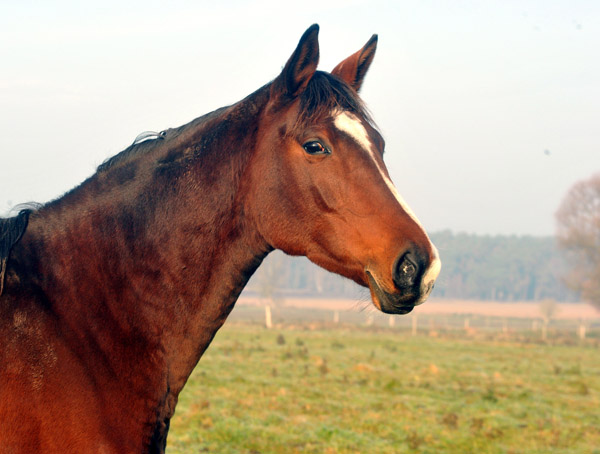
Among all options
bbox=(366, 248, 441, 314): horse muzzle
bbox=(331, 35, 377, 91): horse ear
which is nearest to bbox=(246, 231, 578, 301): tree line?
bbox=(331, 35, 377, 91): horse ear

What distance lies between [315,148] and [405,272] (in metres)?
0.83

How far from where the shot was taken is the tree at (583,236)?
188ft

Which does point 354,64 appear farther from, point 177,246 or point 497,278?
point 497,278

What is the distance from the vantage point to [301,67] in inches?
125

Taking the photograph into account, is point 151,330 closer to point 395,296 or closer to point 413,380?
point 395,296

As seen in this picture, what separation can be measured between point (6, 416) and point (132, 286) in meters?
Result: 0.85

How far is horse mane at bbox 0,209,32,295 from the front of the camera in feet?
9.36

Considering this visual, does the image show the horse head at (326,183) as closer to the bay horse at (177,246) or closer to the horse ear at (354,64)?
the bay horse at (177,246)

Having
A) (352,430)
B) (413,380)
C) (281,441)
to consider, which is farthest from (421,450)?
(413,380)

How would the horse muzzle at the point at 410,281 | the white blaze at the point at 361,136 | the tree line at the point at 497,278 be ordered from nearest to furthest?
the horse muzzle at the point at 410,281, the white blaze at the point at 361,136, the tree line at the point at 497,278

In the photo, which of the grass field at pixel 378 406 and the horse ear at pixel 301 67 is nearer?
the horse ear at pixel 301 67

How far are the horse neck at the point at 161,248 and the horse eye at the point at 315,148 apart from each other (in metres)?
0.36

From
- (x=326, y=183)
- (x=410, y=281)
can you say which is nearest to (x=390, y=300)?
(x=410, y=281)

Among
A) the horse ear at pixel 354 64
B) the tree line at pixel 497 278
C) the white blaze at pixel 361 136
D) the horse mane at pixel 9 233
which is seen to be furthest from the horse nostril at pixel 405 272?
the tree line at pixel 497 278
